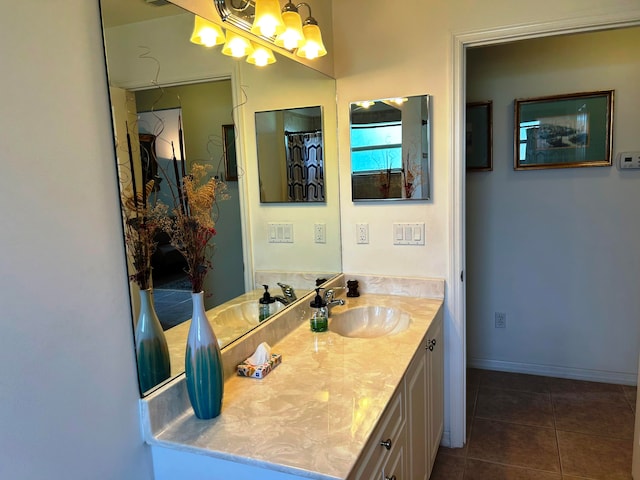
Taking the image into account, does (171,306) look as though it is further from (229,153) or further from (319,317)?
(319,317)

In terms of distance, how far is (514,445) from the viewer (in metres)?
2.42

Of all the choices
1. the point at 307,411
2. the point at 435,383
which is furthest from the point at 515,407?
the point at 307,411

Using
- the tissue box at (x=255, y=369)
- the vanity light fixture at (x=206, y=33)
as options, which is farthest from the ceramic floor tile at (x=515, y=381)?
the vanity light fixture at (x=206, y=33)

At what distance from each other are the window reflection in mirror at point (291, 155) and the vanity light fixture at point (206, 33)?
0.39 meters

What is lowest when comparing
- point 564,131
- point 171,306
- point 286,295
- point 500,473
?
point 500,473

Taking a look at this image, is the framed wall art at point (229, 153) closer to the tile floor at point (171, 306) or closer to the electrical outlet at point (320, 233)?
the tile floor at point (171, 306)

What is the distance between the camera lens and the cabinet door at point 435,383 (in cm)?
200

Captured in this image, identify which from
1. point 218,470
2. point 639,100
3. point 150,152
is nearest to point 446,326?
point 218,470

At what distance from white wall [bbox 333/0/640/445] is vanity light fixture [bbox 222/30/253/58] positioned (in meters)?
0.75

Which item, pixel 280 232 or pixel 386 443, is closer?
pixel 386 443

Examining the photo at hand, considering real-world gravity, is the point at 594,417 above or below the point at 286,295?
below

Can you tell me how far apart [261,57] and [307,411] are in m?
1.34

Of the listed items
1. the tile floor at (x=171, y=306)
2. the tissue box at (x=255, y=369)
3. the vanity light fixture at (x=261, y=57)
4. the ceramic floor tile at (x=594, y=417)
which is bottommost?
the ceramic floor tile at (x=594, y=417)

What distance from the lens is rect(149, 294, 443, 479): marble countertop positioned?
106cm
